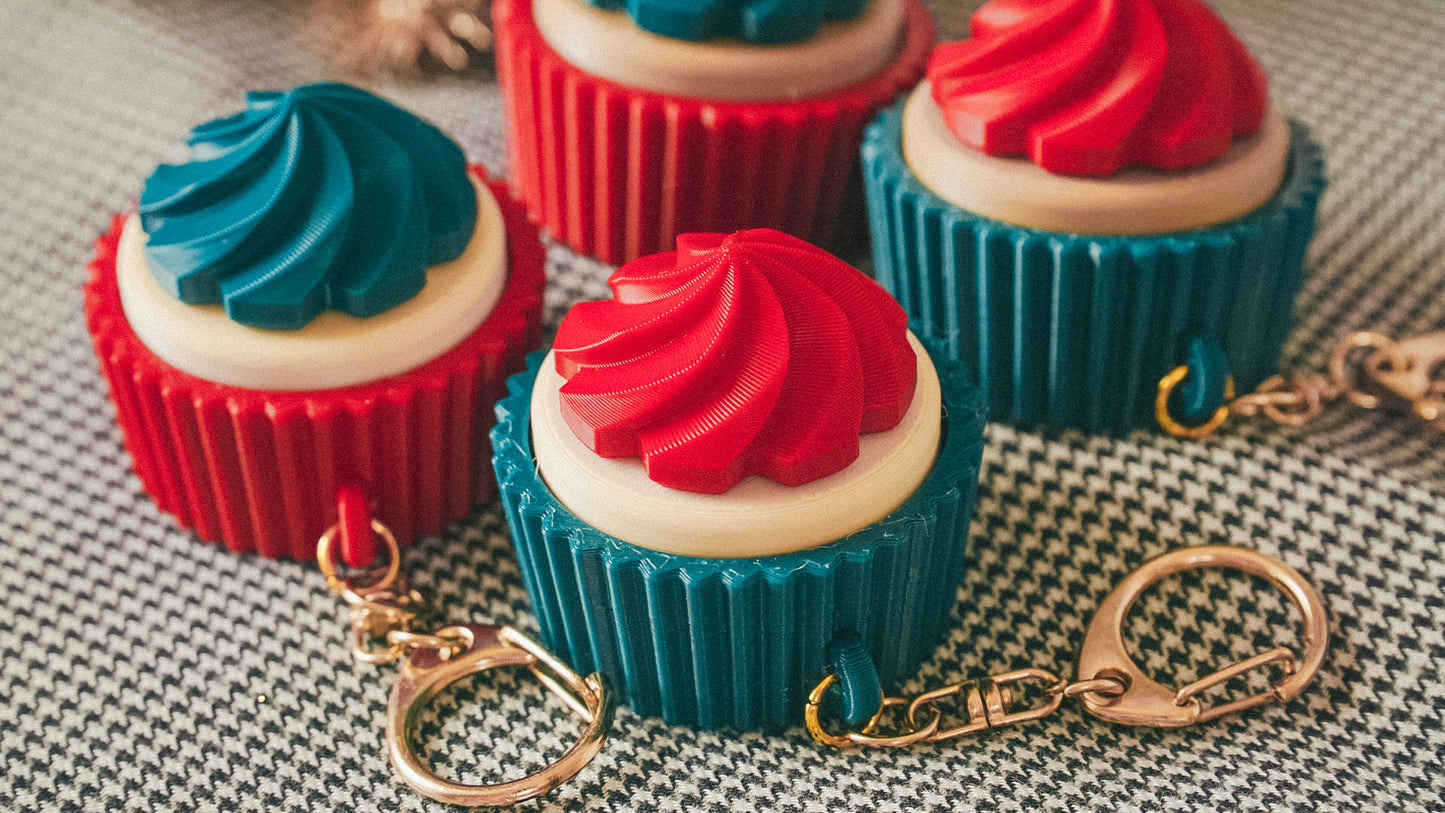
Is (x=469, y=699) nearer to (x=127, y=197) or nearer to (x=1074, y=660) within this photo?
(x=1074, y=660)

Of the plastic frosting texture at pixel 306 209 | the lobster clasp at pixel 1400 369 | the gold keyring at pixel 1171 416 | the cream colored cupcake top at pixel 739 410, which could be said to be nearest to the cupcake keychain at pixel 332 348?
the plastic frosting texture at pixel 306 209

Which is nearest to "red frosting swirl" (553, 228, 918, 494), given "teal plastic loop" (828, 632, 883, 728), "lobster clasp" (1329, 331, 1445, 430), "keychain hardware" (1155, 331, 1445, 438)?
"teal plastic loop" (828, 632, 883, 728)

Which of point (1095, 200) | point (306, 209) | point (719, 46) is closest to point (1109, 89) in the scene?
point (1095, 200)

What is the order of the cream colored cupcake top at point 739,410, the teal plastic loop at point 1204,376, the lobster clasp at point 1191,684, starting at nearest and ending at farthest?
1. the cream colored cupcake top at point 739,410
2. the lobster clasp at point 1191,684
3. the teal plastic loop at point 1204,376

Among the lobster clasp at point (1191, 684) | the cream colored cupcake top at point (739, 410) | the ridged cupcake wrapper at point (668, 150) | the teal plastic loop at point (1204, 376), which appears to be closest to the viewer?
the cream colored cupcake top at point (739, 410)

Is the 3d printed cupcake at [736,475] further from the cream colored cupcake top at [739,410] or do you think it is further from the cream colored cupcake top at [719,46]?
the cream colored cupcake top at [719,46]

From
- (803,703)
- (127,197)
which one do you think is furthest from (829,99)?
(127,197)

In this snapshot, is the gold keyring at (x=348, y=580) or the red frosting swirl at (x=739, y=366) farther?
the gold keyring at (x=348, y=580)
